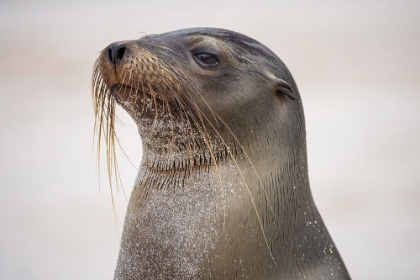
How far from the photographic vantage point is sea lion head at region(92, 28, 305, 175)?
6.08 feet

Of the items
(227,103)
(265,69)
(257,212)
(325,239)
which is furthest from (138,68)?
(325,239)

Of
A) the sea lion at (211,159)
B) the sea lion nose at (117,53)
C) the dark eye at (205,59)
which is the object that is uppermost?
the sea lion nose at (117,53)

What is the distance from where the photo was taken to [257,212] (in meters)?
1.98

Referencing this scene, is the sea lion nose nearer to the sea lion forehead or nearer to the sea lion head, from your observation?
the sea lion head

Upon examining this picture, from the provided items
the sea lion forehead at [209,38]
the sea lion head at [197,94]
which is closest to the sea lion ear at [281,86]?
the sea lion head at [197,94]

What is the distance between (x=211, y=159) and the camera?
6.49ft

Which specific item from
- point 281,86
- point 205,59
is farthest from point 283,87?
point 205,59

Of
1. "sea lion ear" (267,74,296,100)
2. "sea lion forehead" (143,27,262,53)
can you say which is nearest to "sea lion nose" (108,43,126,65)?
"sea lion forehead" (143,27,262,53)

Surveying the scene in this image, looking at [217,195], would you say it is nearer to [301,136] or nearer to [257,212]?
[257,212]

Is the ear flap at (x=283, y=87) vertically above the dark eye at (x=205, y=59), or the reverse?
the dark eye at (x=205, y=59)

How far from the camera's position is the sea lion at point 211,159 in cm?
190

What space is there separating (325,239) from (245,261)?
35 centimetres

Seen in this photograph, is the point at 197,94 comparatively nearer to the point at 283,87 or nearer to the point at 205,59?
the point at 205,59

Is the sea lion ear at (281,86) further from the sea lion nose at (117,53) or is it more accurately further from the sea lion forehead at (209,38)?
the sea lion nose at (117,53)
